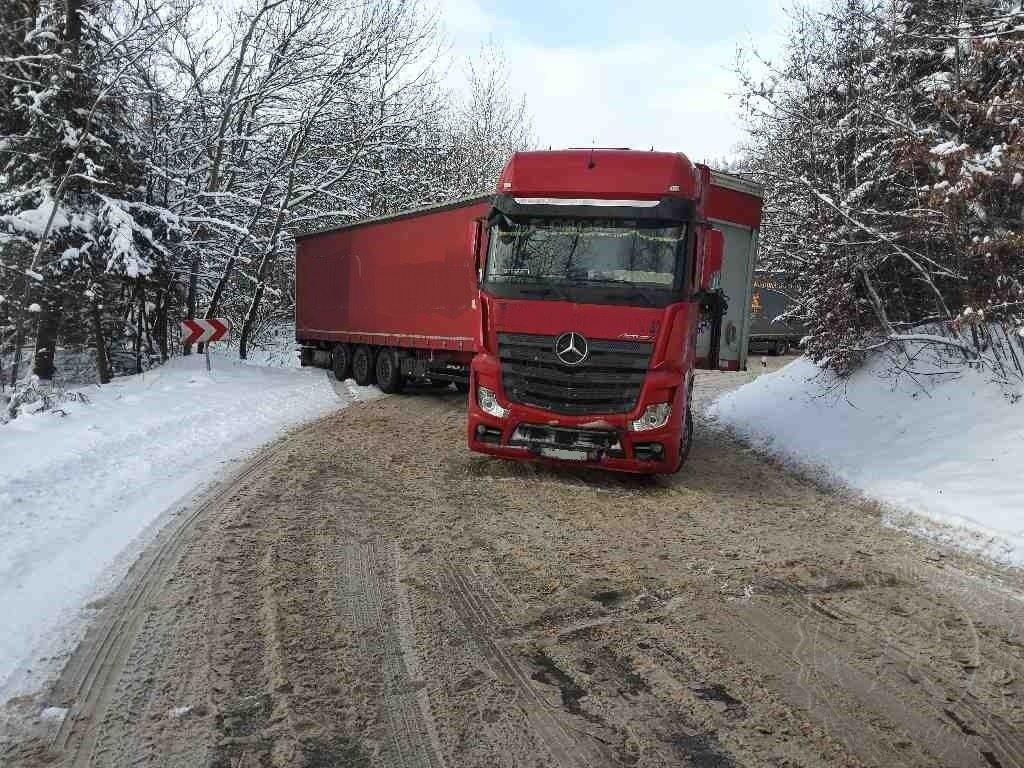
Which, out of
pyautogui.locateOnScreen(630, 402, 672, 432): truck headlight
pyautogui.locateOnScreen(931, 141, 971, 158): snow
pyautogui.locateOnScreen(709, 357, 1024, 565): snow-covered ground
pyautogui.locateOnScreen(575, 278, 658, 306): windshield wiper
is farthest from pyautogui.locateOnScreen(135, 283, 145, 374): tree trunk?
pyautogui.locateOnScreen(931, 141, 971, 158): snow

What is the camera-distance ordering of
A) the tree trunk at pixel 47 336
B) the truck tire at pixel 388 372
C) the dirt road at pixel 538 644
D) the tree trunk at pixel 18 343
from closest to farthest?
1. the dirt road at pixel 538 644
2. the tree trunk at pixel 18 343
3. the tree trunk at pixel 47 336
4. the truck tire at pixel 388 372

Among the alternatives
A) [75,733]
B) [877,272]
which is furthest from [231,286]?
[75,733]

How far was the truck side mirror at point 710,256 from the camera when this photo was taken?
7.61m

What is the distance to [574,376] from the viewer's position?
23.6 feet

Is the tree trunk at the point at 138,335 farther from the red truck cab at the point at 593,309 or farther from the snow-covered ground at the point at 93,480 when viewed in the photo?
the red truck cab at the point at 593,309

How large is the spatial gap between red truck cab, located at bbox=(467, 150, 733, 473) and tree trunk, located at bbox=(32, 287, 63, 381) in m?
9.91

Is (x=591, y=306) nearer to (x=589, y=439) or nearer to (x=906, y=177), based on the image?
(x=589, y=439)

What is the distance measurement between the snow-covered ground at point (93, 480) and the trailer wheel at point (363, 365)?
2.98 meters

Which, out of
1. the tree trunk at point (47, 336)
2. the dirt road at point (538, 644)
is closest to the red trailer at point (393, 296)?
the tree trunk at point (47, 336)

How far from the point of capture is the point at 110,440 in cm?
824

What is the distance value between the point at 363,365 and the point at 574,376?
35.7 ft

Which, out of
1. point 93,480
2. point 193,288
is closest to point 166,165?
point 193,288

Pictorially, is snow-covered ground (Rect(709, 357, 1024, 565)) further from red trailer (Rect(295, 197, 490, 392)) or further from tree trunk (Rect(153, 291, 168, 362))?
tree trunk (Rect(153, 291, 168, 362))

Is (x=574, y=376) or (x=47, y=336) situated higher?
(x=574, y=376)
